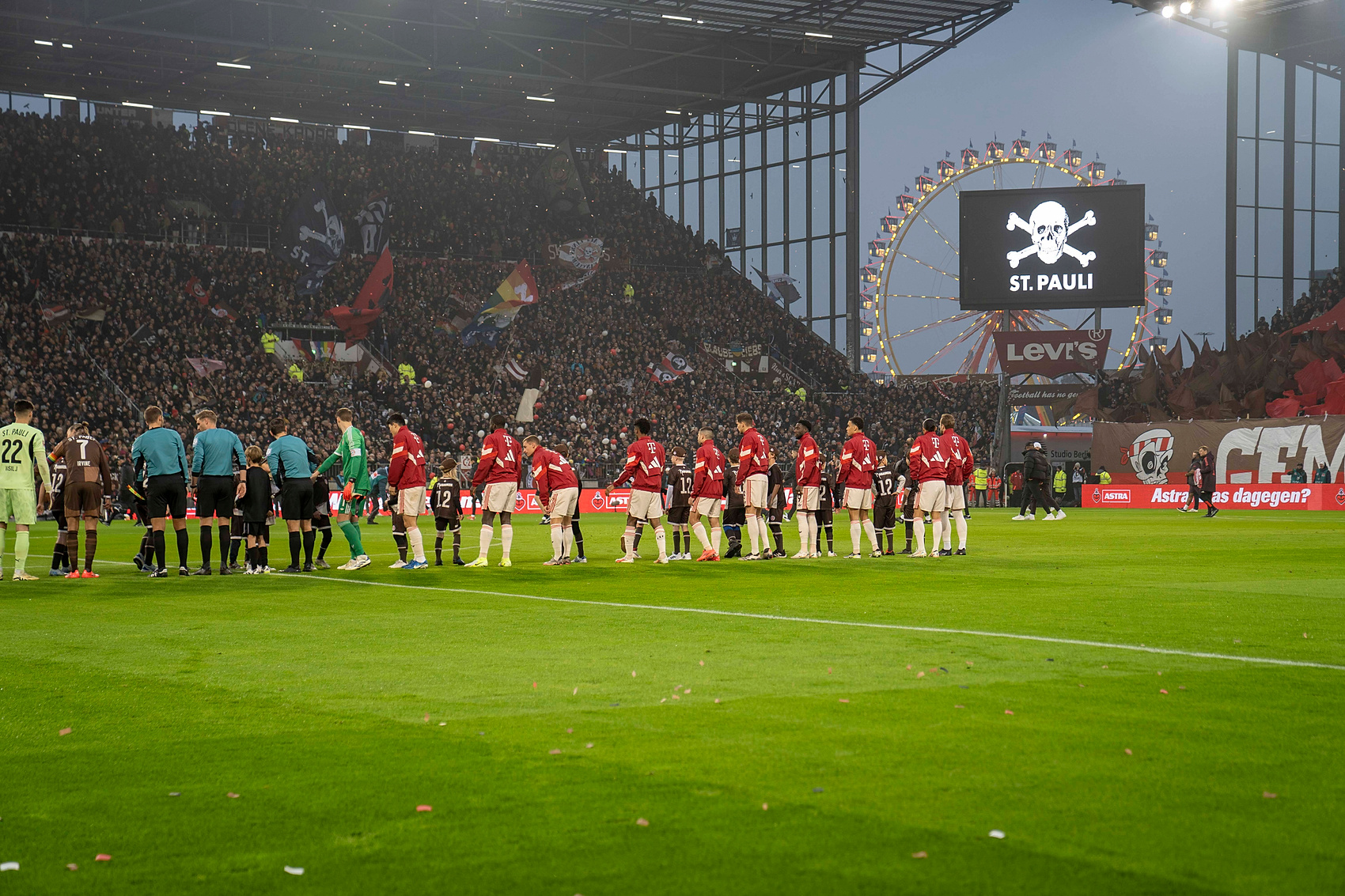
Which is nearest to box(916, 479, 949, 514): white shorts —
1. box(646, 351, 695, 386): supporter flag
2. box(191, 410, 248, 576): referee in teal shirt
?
box(191, 410, 248, 576): referee in teal shirt

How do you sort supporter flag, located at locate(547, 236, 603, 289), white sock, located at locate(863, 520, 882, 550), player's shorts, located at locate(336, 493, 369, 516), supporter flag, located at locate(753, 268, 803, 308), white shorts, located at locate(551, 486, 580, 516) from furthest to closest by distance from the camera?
supporter flag, located at locate(753, 268, 803, 308) → supporter flag, located at locate(547, 236, 603, 289) → white sock, located at locate(863, 520, 882, 550) → white shorts, located at locate(551, 486, 580, 516) → player's shorts, located at locate(336, 493, 369, 516)

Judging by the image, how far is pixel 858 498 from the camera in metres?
19.6

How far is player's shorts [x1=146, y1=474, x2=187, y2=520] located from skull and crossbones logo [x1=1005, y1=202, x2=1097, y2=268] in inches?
1564

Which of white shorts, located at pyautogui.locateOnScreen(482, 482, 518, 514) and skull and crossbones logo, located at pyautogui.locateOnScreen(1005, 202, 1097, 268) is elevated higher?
skull and crossbones logo, located at pyautogui.locateOnScreen(1005, 202, 1097, 268)

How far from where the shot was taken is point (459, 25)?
146 feet

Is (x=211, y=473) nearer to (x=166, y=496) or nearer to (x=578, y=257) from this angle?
(x=166, y=496)

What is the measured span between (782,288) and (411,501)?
4376 cm

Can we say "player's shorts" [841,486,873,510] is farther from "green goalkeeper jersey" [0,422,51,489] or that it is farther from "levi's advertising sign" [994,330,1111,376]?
"levi's advertising sign" [994,330,1111,376]

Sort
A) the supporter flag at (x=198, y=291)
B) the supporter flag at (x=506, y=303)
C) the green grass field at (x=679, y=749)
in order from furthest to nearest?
the supporter flag at (x=506, y=303), the supporter flag at (x=198, y=291), the green grass field at (x=679, y=749)

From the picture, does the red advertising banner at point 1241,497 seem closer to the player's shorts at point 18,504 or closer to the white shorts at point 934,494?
the white shorts at point 934,494

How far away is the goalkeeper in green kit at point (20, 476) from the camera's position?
16141mm

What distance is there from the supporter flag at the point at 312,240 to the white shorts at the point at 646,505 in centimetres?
3194

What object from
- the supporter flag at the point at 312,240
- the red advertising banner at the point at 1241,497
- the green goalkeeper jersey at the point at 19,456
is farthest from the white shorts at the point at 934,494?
the supporter flag at the point at 312,240

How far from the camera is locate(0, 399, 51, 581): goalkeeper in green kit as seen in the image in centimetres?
1614
